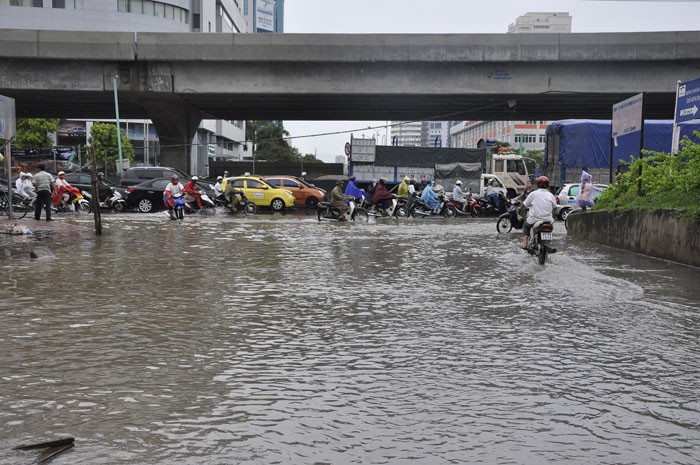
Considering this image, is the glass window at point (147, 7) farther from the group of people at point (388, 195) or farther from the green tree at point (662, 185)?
the green tree at point (662, 185)

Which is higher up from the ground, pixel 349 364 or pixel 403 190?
pixel 403 190

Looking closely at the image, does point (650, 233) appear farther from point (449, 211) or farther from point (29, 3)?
point (29, 3)

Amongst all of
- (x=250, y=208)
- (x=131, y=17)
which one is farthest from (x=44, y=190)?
(x=131, y=17)

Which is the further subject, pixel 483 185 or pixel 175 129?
pixel 175 129

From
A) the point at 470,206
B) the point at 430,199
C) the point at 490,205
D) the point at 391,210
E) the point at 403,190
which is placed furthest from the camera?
the point at 490,205

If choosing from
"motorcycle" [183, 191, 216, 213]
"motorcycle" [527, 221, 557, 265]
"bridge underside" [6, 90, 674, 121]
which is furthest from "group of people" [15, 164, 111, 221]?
"motorcycle" [527, 221, 557, 265]

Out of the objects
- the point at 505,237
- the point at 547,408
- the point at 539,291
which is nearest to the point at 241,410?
the point at 547,408

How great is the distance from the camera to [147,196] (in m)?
31.3

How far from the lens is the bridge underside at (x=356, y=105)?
38250mm

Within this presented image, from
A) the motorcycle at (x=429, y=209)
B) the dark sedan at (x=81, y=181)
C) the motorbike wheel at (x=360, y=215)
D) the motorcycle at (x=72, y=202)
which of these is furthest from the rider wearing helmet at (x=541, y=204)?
the dark sedan at (x=81, y=181)

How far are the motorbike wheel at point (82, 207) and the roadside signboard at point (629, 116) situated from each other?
20.0 meters

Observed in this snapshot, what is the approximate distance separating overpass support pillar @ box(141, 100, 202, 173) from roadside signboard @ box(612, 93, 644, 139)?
25770 mm

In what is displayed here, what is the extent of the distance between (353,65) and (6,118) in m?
20.7

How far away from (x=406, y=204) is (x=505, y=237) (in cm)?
1094
